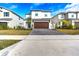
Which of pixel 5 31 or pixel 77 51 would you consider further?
pixel 5 31

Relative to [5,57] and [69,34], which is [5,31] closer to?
[5,57]

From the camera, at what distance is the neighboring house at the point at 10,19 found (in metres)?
3.03

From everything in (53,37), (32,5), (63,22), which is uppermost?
(32,5)

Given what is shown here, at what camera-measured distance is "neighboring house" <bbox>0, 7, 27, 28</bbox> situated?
119 inches

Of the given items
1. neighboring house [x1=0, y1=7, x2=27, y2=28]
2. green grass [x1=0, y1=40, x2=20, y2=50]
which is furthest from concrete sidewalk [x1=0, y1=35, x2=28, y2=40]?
neighboring house [x1=0, y1=7, x2=27, y2=28]

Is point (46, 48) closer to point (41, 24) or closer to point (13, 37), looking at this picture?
point (41, 24)

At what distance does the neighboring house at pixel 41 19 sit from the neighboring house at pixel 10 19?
142 millimetres

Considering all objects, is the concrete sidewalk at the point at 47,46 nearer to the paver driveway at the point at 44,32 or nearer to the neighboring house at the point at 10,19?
the paver driveway at the point at 44,32

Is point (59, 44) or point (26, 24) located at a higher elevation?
point (26, 24)

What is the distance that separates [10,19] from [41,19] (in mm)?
439

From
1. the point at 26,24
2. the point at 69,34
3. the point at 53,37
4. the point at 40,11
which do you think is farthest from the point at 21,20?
the point at 69,34

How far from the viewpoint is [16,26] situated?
3094 millimetres

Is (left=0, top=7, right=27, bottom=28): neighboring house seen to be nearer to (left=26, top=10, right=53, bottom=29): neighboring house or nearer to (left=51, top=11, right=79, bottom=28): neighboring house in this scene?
(left=26, top=10, right=53, bottom=29): neighboring house

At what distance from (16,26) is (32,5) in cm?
39
